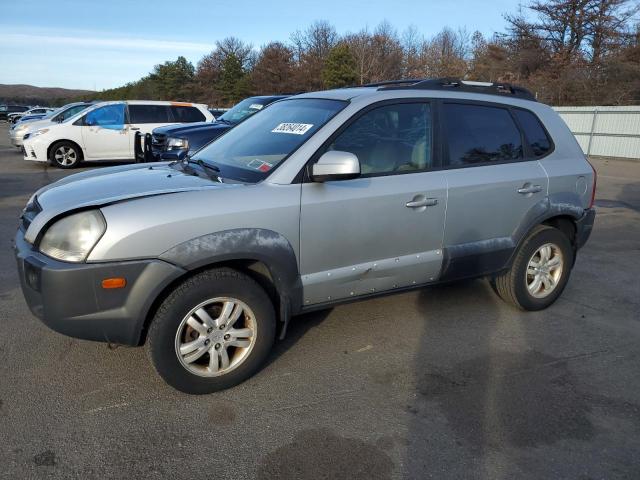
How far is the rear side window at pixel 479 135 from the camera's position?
4039 mm

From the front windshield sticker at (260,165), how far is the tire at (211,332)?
0.72 m

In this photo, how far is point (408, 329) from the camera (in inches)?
168

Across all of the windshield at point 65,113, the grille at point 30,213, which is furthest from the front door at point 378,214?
the windshield at point 65,113

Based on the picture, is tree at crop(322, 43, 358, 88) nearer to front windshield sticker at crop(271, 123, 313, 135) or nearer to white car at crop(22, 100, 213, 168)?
white car at crop(22, 100, 213, 168)

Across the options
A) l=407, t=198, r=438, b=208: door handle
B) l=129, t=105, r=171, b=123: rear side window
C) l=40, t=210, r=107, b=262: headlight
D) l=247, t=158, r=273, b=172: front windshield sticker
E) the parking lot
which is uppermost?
l=129, t=105, r=171, b=123: rear side window

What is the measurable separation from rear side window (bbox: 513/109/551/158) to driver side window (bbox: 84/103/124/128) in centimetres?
1223

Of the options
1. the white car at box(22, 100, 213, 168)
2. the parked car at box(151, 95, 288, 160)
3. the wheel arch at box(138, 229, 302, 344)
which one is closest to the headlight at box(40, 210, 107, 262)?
the wheel arch at box(138, 229, 302, 344)

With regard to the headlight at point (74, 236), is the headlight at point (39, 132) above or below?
above

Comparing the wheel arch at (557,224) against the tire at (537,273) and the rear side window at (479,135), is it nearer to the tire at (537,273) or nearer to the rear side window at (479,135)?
the tire at (537,273)

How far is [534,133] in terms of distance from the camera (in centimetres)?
452

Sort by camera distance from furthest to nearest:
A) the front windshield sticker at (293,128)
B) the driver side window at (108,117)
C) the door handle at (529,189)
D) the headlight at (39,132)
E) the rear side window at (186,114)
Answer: the rear side window at (186,114) < the driver side window at (108,117) < the headlight at (39,132) < the door handle at (529,189) < the front windshield sticker at (293,128)

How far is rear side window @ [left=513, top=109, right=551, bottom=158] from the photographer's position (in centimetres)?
447

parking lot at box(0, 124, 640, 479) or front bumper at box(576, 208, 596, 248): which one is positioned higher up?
front bumper at box(576, 208, 596, 248)

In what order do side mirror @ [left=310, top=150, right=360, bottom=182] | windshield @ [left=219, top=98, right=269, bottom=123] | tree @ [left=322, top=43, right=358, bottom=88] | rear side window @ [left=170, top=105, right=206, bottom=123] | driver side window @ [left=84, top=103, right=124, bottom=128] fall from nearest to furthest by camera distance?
side mirror @ [left=310, top=150, right=360, bottom=182] < windshield @ [left=219, top=98, right=269, bottom=123] < driver side window @ [left=84, top=103, right=124, bottom=128] < rear side window @ [left=170, top=105, right=206, bottom=123] < tree @ [left=322, top=43, right=358, bottom=88]
